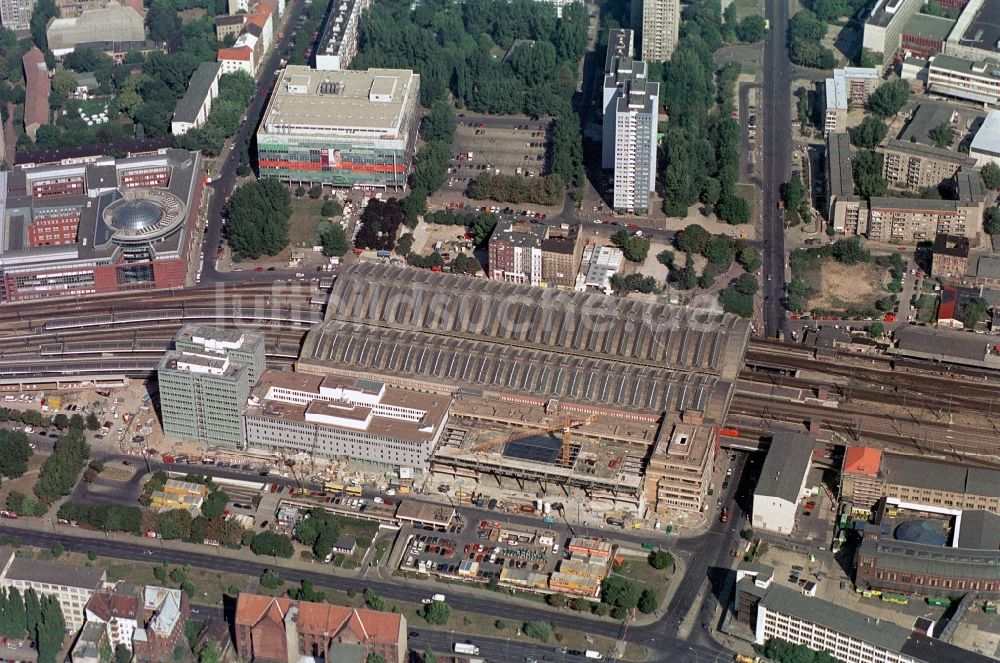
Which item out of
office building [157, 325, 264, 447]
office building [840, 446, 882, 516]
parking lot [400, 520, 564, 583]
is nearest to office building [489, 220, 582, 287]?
office building [157, 325, 264, 447]

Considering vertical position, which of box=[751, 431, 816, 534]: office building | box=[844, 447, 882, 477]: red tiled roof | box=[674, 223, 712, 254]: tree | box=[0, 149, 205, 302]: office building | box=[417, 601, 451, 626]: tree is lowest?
box=[0, 149, 205, 302]: office building

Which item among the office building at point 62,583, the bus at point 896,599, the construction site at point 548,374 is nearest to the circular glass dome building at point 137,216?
the construction site at point 548,374

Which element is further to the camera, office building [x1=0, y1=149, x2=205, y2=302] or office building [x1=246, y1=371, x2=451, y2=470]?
office building [x1=0, y1=149, x2=205, y2=302]

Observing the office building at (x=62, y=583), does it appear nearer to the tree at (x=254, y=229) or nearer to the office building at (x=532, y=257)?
the tree at (x=254, y=229)

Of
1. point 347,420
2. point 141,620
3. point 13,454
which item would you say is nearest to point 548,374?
point 347,420

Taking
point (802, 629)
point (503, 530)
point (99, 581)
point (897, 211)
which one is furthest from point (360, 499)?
point (897, 211)

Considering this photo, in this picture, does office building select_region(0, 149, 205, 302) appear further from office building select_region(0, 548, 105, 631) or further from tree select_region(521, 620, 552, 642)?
tree select_region(521, 620, 552, 642)
